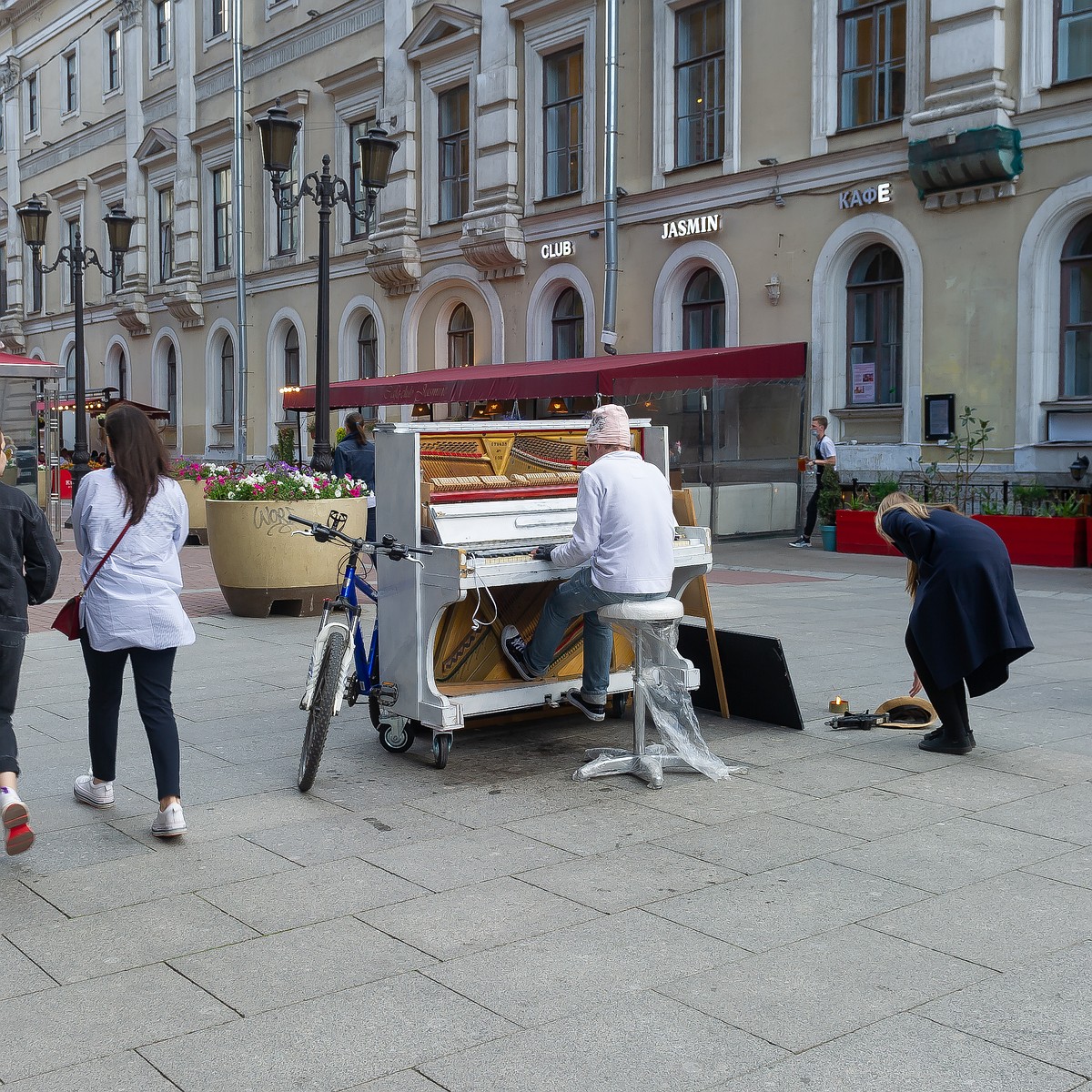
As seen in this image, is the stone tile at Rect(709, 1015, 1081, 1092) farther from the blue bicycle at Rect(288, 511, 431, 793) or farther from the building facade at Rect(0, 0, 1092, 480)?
the building facade at Rect(0, 0, 1092, 480)

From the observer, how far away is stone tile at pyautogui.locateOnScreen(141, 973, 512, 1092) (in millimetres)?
3311

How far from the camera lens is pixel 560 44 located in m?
23.0

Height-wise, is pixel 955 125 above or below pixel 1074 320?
above

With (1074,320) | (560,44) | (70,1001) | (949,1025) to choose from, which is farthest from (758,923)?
(560,44)

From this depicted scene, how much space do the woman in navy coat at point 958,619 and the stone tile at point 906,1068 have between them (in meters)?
3.25

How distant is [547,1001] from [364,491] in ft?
28.6

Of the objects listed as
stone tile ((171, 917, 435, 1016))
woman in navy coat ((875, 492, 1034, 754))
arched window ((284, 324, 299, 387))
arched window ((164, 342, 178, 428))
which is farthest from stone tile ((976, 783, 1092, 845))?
arched window ((164, 342, 178, 428))

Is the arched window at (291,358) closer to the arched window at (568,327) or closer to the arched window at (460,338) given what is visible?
the arched window at (460,338)

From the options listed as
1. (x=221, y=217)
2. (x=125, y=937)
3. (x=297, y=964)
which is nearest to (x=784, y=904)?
(x=297, y=964)

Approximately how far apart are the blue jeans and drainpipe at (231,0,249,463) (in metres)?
25.4

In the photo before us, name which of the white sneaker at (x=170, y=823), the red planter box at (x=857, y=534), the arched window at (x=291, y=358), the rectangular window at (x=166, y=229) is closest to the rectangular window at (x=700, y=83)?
the red planter box at (x=857, y=534)

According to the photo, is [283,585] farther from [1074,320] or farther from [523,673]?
[1074,320]

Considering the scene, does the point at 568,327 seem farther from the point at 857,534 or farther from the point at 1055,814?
the point at 1055,814

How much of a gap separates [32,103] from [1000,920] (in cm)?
4497
